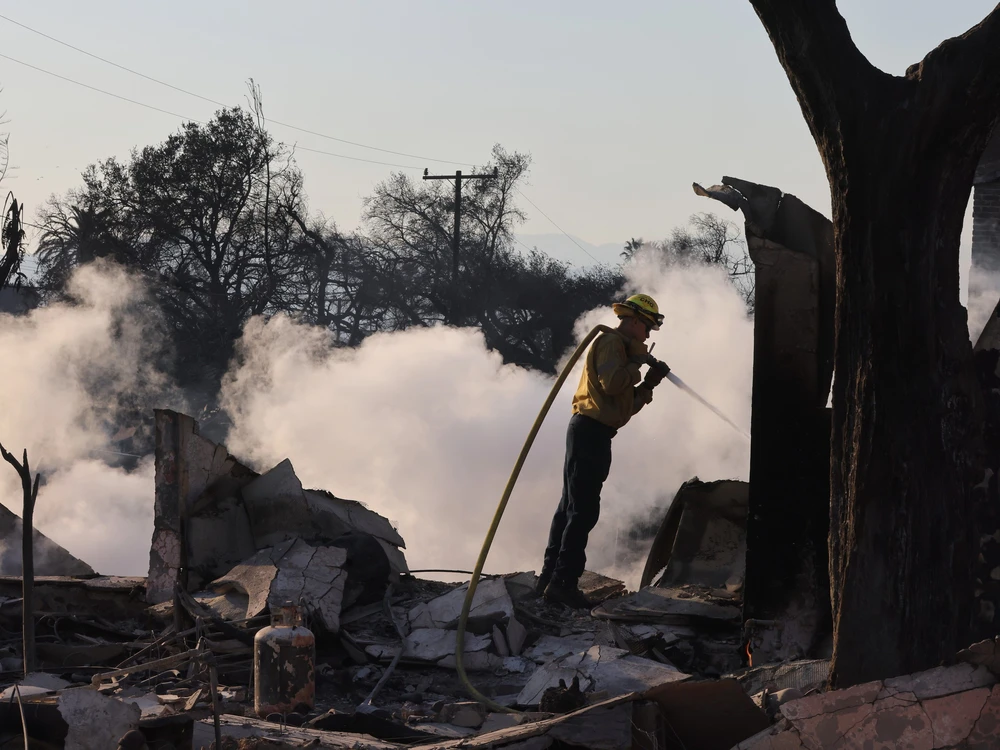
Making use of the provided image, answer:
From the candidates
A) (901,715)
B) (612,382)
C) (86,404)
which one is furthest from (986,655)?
(86,404)

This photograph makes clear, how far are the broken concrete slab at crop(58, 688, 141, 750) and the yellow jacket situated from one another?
3.52 meters

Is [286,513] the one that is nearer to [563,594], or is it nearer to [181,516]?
[181,516]

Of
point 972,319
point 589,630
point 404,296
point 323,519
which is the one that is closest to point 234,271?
point 404,296

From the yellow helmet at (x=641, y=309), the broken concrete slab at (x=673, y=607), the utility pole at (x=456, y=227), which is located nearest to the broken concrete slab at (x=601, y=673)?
the broken concrete slab at (x=673, y=607)

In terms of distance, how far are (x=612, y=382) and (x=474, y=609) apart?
5.30ft

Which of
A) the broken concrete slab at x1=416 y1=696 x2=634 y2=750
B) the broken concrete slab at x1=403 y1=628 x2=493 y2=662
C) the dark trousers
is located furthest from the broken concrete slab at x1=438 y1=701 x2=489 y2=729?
the dark trousers

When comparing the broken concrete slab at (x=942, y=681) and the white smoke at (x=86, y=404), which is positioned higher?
the white smoke at (x=86, y=404)

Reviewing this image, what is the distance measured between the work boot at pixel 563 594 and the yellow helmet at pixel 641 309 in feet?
5.78

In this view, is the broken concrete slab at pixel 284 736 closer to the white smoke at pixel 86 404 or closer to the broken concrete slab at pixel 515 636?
the broken concrete slab at pixel 515 636

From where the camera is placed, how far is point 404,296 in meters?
30.0

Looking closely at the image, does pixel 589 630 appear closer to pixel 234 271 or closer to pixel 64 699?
pixel 64 699

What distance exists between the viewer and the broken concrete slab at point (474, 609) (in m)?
6.97

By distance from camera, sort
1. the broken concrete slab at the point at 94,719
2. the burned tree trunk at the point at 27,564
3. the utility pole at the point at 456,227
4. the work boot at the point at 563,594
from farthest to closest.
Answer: the utility pole at the point at 456,227 → the work boot at the point at 563,594 → the burned tree trunk at the point at 27,564 → the broken concrete slab at the point at 94,719

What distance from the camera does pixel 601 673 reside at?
5.93 meters
